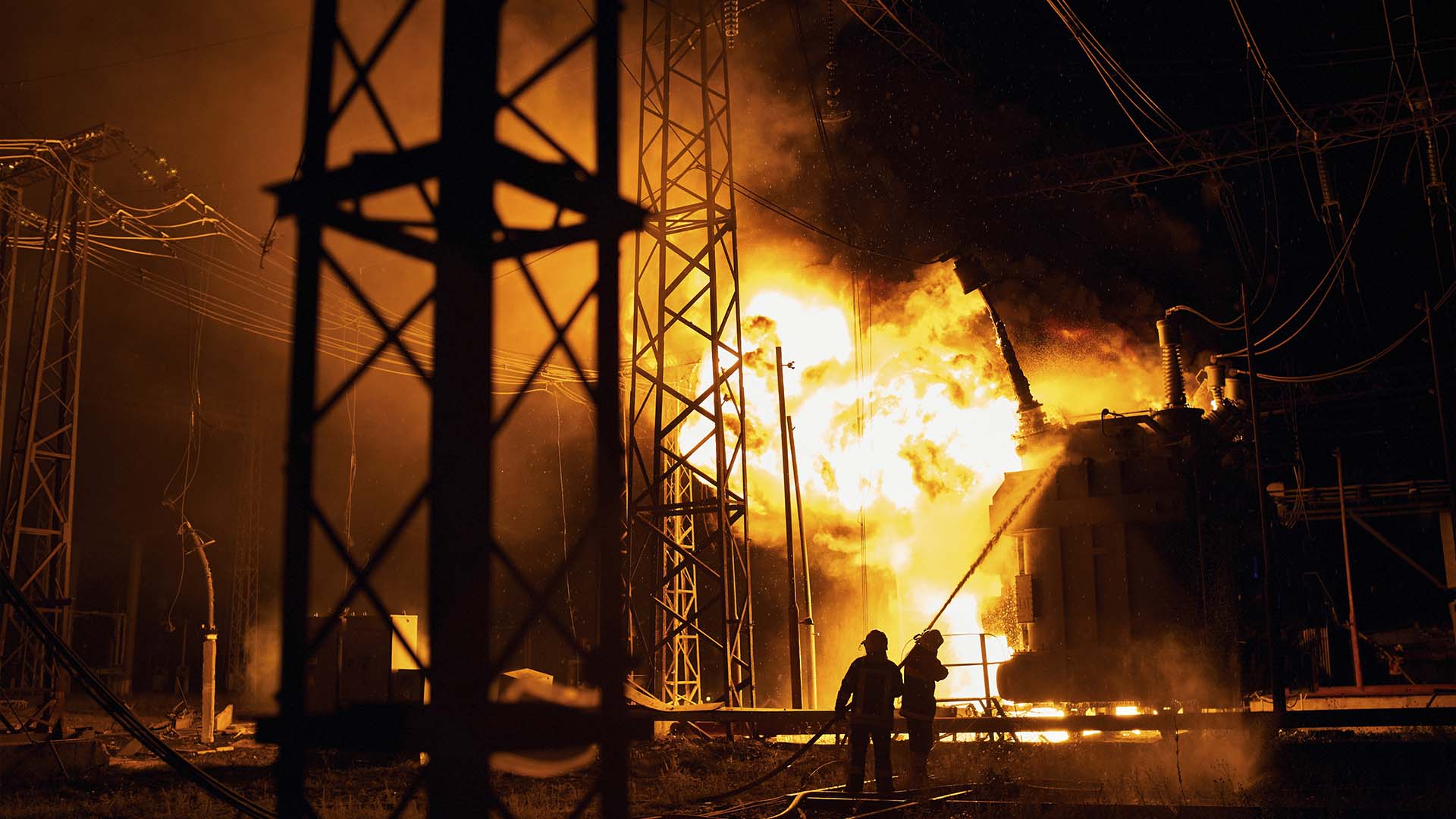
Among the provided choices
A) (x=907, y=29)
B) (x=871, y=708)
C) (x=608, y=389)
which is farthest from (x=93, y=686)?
(x=907, y=29)

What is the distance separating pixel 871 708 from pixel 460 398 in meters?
7.79

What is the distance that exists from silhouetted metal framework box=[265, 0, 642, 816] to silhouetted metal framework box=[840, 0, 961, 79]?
67.3 ft

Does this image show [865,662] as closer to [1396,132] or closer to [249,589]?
[1396,132]

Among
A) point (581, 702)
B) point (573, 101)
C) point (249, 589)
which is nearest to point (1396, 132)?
point (573, 101)

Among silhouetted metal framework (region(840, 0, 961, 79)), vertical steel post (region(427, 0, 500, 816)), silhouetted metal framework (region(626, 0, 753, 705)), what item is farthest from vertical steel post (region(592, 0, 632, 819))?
silhouetted metal framework (region(840, 0, 961, 79))

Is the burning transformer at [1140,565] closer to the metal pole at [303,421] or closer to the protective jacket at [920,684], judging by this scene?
the protective jacket at [920,684]

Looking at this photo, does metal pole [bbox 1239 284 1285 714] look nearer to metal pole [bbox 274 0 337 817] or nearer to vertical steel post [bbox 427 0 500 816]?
vertical steel post [bbox 427 0 500 816]

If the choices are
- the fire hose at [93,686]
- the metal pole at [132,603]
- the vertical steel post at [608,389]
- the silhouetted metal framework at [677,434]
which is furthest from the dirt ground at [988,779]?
the metal pole at [132,603]

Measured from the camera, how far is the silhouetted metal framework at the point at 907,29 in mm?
26344

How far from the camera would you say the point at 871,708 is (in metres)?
12.4

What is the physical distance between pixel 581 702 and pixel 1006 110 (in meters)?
26.8

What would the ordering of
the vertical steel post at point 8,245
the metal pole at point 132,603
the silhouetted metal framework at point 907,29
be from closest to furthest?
the vertical steel post at point 8,245 → the silhouetted metal framework at point 907,29 → the metal pole at point 132,603

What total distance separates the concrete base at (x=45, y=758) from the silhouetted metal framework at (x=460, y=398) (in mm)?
12507

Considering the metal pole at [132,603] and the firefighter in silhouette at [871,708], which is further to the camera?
the metal pole at [132,603]
